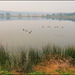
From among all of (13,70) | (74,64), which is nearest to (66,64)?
(74,64)

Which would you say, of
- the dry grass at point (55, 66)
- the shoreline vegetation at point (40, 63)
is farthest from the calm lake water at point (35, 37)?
the dry grass at point (55, 66)

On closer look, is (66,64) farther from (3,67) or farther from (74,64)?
(3,67)

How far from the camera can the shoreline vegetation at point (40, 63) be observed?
22.0ft

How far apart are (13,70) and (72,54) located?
5298 mm

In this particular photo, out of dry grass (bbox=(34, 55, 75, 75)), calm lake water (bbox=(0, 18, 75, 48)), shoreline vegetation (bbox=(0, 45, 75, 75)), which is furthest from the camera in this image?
calm lake water (bbox=(0, 18, 75, 48))

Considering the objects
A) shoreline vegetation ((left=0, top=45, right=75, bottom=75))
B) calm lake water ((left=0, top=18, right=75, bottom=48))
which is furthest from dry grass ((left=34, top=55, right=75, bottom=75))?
calm lake water ((left=0, top=18, right=75, bottom=48))

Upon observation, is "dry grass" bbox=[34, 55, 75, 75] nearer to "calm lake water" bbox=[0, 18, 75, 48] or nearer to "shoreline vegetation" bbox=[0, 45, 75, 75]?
"shoreline vegetation" bbox=[0, 45, 75, 75]

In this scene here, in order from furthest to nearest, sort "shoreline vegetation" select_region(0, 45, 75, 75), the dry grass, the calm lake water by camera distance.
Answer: the calm lake water < the dry grass < "shoreline vegetation" select_region(0, 45, 75, 75)

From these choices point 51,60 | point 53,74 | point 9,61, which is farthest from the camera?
point 51,60

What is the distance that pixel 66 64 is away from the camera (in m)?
7.84

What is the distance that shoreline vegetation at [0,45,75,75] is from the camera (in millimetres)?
6699

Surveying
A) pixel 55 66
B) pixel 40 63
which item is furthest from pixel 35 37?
pixel 55 66

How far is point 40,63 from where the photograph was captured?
26.9ft

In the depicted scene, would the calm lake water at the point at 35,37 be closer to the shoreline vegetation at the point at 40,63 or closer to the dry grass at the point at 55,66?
the shoreline vegetation at the point at 40,63
